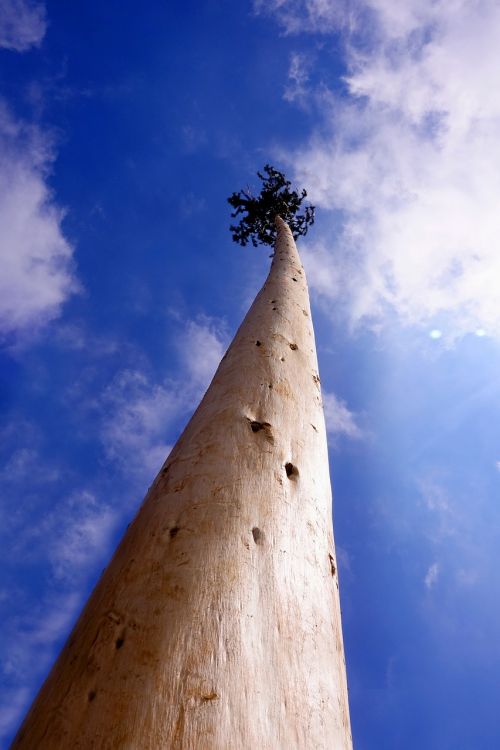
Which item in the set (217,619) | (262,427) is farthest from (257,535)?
(262,427)

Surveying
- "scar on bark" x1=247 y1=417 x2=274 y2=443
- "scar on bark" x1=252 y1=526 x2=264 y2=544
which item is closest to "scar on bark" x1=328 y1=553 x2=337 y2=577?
"scar on bark" x1=252 y1=526 x2=264 y2=544

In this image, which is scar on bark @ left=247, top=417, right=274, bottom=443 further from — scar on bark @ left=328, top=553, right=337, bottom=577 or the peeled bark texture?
scar on bark @ left=328, top=553, right=337, bottom=577

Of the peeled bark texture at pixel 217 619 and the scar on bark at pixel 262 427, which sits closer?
the peeled bark texture at pixel 217 619

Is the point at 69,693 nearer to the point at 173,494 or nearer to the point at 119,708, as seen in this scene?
the point at 119,708

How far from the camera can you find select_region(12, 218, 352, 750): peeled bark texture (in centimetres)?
112

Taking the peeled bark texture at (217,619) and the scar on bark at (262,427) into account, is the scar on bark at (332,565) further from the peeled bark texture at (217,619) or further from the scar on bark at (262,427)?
the scar on bark at (262,427)

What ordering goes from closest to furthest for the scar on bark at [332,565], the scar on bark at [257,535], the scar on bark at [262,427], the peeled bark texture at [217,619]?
the peeled bark texture at [217,619]
the scar on bark at [257,535]
the scar on bark at [332,565]
the scar on bark at [262,427]

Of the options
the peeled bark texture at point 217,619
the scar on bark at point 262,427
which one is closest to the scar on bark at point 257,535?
the peeled bark texture at point 217,619

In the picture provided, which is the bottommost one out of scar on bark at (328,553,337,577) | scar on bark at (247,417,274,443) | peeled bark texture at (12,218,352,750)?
peeled bark texture at (12,218,352,750)

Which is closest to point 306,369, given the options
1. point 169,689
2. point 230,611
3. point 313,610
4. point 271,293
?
point 271,293

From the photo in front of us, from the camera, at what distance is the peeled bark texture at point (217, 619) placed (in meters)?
1.12

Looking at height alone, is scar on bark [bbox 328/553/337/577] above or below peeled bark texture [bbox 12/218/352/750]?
above

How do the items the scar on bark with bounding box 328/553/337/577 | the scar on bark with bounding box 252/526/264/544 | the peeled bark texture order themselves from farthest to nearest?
the scar on bark with bounding box 328/553/337/577 < the scar on bark with bounding box 252/526/264/544 < the peeled bark texture

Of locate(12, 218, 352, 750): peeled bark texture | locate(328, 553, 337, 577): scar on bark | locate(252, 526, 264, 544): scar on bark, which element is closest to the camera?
locate(12, 218, 352, 750): peeled bark texture
